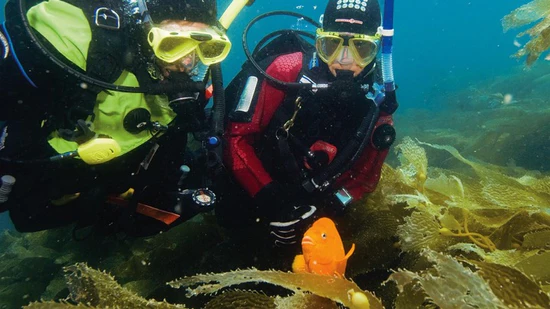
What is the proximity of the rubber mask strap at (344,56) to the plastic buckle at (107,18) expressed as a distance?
1609mm

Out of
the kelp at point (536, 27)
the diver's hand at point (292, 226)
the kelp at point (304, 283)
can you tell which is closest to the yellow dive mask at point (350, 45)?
the kelp at point (536, 27)

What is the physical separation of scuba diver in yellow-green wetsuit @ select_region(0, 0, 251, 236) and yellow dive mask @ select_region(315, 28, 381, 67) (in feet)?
2.27

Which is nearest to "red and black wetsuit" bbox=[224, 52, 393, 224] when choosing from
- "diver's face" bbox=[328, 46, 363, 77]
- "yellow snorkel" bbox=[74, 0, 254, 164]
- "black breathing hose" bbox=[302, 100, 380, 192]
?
"black breathing hose" bbox=[302, 100, 380, 192]

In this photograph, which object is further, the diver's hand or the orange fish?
the diver's hand

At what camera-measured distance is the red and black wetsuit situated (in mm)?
2793

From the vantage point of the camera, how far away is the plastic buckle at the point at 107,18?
1931 millimetres

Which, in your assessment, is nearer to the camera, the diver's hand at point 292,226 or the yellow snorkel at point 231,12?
the diver's hand at point 292,226

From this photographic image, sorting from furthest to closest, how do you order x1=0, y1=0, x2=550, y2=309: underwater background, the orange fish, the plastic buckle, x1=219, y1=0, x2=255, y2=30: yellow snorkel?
x1=219, y1=0, x2=255, y2=30: yellow snorkel → the plastic buckle → the orange fish → x1=0, y1=0, x2=550, y2=309: underwater background

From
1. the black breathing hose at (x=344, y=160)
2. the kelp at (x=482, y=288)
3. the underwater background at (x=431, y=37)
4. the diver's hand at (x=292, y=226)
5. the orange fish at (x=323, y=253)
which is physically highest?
the kelp at (x=482, y=288)

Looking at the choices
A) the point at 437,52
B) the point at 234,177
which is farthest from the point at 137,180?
the point at 437,52

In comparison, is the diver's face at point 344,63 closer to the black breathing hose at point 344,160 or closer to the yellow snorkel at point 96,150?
the black breathing hose at point 344,160

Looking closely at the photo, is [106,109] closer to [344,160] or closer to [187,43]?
[187,43]

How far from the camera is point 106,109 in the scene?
6.95 feet

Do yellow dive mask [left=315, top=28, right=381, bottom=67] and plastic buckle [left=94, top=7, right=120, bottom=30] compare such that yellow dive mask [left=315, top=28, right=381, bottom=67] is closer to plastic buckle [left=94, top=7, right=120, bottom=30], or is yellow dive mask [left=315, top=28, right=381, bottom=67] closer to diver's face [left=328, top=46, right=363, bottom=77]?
diver's face [left=328, top=46, right=363, bottom=77]
